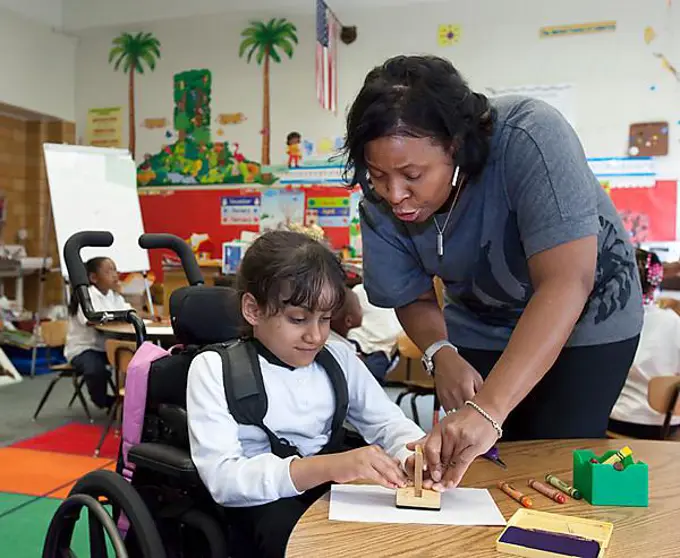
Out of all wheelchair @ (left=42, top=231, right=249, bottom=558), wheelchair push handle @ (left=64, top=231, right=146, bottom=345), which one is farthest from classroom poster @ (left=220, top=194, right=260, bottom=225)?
wheelchair @ (left=42, top=231, right=249, bottom=558)

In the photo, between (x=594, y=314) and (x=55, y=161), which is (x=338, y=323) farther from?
(x=55, y=161)

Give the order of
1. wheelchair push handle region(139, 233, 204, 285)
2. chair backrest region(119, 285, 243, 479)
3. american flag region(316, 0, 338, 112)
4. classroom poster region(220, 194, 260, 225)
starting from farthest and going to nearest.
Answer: classroom poster region(220, 194, 260, 225) < american flag region(316, 0, 338, 112) < wheelchair push handle region(139, 233, 204, 285) < chair backrest region(119, 285, 243, 479)

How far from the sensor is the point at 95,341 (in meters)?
3.98

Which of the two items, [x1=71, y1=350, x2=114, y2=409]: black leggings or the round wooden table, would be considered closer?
the round wooden table

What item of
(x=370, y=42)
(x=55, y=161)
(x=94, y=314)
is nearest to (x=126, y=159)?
(x=55, y=161)

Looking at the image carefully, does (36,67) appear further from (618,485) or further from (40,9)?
(618,485)

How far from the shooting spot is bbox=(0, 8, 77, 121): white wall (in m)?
6.07

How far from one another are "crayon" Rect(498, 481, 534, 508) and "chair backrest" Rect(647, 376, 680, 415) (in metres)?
1.33

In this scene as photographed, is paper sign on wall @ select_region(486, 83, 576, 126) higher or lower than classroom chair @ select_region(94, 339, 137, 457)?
higher

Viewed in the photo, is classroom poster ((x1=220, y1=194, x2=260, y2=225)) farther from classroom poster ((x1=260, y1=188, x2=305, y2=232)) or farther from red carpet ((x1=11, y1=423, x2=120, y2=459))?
red carpet ((x1=11, y1=423, x2=120, y2=459))

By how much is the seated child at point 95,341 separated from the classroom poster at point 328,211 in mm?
2161

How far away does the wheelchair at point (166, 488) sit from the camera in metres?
1.10

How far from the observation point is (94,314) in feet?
5.05

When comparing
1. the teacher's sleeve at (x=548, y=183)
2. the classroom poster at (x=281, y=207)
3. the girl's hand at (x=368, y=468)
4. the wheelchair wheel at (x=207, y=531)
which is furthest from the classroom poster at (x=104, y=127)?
the girl's hand at (x=368, y=468)
